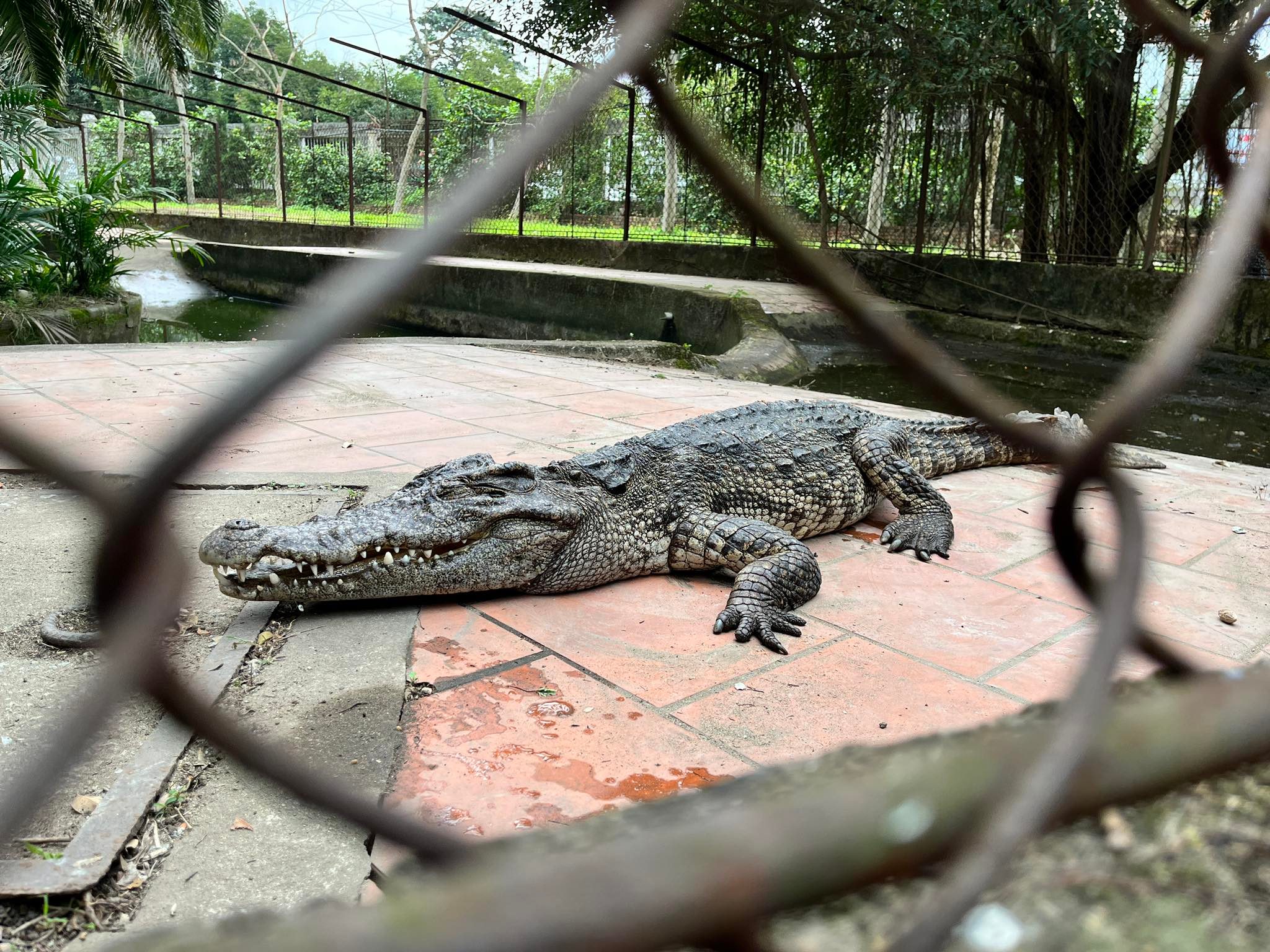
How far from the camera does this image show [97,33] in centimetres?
1584

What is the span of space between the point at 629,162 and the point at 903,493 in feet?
35.1

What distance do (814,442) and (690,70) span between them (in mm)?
10212

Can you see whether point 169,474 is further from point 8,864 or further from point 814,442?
point 814,442

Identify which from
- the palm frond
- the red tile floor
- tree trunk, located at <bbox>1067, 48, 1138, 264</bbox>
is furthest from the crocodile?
the palm frond

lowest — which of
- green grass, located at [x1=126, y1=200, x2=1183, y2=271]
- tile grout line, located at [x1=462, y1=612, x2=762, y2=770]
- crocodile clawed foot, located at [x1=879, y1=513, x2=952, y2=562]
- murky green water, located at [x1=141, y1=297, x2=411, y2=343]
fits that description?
tile grout line, located at [x1=462, y1=612, x2=762, y2=770]

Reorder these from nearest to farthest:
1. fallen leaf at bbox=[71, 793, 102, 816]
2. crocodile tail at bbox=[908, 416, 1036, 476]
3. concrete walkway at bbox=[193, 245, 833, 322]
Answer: fallen leaf at bbox=[71, 793, 102, 816] < crocodile tail at bbox=[908, 416, 1036, 476] < concrete walkway at bbox=[193, 245, 833, 322]

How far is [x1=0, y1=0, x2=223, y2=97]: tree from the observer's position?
13.8 meters

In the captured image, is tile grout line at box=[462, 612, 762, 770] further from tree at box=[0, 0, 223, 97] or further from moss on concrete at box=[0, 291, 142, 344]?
tree at box=[0, 0, 223, 97]

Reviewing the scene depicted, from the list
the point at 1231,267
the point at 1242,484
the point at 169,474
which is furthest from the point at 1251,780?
the point at 1242,484

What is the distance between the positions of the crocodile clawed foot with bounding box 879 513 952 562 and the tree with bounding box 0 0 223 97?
561 inches

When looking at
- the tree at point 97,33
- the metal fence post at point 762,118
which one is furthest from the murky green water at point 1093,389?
the tree at point 97,33

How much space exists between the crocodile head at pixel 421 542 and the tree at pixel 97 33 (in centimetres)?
1376

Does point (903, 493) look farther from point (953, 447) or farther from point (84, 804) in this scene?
point (84, 804)

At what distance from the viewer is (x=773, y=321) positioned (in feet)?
33.2
